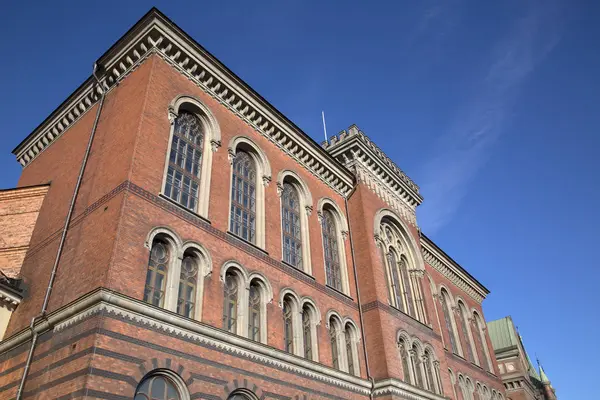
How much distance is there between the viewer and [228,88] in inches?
819

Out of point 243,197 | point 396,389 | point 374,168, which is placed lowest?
point 396,389

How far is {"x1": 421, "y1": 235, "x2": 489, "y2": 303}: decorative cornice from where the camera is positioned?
3553 cm

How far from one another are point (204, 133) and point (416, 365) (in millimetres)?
15405

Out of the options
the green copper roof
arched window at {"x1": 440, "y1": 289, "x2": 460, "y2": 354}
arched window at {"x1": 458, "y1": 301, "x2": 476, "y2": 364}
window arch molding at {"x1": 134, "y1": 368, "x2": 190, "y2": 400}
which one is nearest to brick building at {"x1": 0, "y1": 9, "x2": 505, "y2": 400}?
window arch molding at {"x1": 134, "y1": 368, "x2": 190, "y2": 400}

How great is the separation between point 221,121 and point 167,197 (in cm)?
541

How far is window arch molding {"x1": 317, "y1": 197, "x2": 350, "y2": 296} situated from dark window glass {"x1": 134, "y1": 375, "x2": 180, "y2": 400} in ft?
38.5

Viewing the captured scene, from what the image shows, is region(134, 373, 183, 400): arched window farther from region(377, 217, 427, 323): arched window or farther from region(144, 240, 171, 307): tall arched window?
region(377, 217, 427, 323): arched window

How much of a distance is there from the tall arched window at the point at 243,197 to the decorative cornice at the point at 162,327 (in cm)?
437

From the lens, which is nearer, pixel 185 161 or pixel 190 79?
pixel 185 161

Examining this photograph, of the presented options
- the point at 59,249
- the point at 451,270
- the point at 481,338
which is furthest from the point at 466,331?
the point at 59,249

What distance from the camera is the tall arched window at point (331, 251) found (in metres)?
23.5

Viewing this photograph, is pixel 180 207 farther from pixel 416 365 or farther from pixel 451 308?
pixel 451 308

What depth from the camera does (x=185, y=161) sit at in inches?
706

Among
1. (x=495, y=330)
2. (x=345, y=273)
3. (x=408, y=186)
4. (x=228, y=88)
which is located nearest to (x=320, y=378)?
(x=345, y=273)
